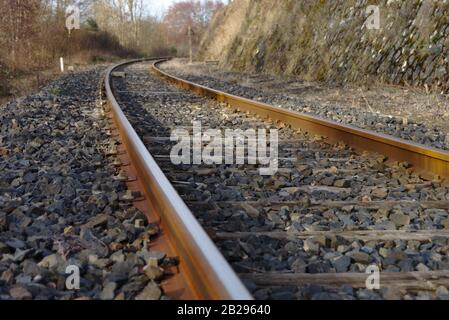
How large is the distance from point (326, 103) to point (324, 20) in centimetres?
632

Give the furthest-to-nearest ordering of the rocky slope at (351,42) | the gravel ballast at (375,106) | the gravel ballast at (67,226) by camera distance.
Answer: the rocky slope at (351,42) → the gravel ballast at (375,106) → the gravel ballast at (67,226)

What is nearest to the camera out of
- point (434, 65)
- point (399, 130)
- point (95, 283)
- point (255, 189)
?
point (95, 283)

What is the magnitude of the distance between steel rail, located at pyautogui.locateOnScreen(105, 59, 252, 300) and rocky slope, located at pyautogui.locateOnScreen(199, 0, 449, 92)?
26.6 feet

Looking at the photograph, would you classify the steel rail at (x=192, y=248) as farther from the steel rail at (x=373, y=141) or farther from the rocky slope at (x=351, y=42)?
the rocky slope at (x=351, y=42)

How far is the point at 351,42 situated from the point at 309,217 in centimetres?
1120

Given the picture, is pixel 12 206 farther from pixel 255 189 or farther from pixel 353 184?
pixel 353 184

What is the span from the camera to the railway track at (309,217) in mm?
2589

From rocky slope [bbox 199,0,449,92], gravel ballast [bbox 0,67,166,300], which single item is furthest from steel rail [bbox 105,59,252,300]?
rocky slope [bbox 199,0,449,92]

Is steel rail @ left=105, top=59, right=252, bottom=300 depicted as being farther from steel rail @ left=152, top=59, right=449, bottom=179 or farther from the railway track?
steel rail @ left=152, top=59, right=449, bottom=179

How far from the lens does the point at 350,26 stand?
48.3 feet

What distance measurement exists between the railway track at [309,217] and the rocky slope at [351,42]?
545 centimetres

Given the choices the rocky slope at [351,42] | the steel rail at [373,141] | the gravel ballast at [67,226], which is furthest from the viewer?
the rocky slope at [351,42]

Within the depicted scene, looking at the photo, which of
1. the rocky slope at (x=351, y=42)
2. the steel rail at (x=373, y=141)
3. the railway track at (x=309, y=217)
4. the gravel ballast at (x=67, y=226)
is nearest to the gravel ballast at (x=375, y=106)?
the rocky slope at (x=351, y=42)

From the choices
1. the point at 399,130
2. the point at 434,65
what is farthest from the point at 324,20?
the point at 399,130
